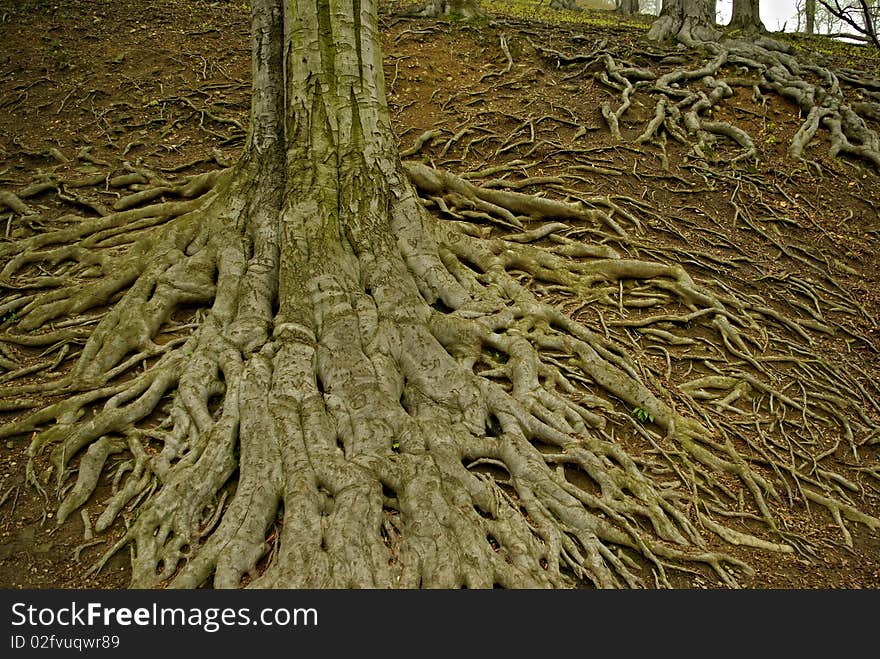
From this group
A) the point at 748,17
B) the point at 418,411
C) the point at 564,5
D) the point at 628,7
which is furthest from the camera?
the point at 628,7

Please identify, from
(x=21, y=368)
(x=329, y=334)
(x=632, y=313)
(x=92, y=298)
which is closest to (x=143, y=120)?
(x=92, y=298)

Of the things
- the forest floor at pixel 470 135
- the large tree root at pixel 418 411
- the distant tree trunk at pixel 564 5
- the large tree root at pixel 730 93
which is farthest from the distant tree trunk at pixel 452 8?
the distant tree trunk at pixel 564 5

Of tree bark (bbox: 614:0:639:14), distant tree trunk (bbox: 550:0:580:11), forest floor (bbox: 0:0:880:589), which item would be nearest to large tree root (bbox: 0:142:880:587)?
forest floor (bbox: 0:0:880:589)

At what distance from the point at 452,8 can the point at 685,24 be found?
4290 mm

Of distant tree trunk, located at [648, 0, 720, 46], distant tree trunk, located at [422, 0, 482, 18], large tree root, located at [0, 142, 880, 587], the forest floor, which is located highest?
distant tree trunk, located at [422, 0, 482, 18]

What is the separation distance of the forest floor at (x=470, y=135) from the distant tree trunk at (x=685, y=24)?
60cm

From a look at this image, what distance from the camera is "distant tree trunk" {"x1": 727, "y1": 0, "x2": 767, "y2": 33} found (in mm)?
13277

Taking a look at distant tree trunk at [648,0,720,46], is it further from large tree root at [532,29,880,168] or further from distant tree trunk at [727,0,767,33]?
distant tree trunk at [727,0,767,33]

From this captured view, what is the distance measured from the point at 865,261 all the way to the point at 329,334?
6.03 meters

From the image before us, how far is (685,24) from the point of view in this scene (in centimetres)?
1155

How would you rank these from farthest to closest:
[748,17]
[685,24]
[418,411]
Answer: [748,17], [685,24], [418,411]

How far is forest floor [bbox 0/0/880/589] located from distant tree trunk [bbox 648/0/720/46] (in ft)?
1.96

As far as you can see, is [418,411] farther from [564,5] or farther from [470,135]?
[564,5]

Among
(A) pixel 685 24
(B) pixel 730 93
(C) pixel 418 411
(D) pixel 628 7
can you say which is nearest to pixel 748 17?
(A) pixel 685 24
